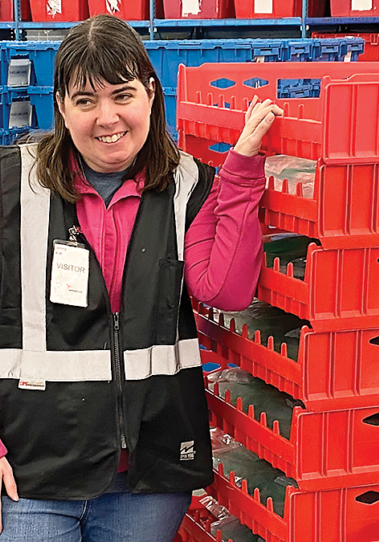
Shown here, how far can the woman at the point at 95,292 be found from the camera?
1.56 m

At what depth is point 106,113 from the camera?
152 cm

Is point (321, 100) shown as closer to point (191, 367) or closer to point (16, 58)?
point (191, 367)

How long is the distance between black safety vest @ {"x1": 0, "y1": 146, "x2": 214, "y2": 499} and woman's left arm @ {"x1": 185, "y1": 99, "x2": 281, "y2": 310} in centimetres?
7

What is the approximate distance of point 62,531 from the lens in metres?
1.58

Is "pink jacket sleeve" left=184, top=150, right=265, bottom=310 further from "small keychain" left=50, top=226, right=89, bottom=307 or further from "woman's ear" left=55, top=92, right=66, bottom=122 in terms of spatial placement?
"woman's ear" left=55, top=92, right=66, bottom=122

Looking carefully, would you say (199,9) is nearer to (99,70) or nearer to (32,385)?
(99,70)

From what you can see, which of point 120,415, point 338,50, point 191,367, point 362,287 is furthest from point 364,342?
point 338,50

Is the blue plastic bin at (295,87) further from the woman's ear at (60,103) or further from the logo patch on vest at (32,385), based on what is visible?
the logo patch on vest at (32,385)

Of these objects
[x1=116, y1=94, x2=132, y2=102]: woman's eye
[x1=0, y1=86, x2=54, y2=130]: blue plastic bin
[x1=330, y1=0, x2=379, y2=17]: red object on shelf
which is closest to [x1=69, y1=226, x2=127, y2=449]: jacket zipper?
[x1=116, y1=94, x2=132, y2=102]: woman's eye

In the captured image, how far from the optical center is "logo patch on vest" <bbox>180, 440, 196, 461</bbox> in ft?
5.44

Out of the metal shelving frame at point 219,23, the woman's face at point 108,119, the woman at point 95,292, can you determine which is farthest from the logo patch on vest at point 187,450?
the metal shelving frame at point 219,23

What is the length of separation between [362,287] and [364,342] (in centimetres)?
11

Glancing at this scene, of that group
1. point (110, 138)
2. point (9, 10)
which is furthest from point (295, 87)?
point (9, 10)

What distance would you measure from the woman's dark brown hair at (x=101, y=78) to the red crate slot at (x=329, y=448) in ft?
1.76
